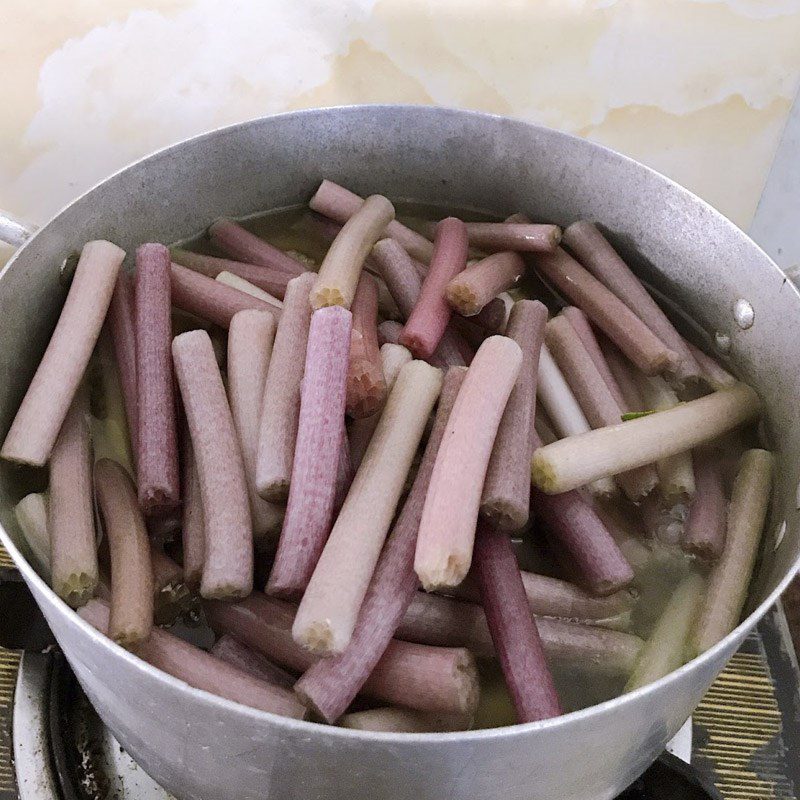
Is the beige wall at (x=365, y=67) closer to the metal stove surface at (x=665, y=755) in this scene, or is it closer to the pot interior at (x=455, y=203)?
the pot interior at (x=455, y=203)

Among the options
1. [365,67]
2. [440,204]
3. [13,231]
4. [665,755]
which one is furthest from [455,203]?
[665,755]

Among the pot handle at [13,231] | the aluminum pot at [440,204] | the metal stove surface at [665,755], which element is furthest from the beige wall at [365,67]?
the metal stove surface at [665,755]

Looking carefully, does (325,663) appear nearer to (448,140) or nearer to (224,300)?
(224,300)

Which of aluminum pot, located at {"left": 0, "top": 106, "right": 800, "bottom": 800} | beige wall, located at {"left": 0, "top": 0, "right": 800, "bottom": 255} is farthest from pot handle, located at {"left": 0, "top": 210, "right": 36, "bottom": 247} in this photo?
beige wall, located at {"left": 0, "top": 0, "right": 800, "bottom": 255}

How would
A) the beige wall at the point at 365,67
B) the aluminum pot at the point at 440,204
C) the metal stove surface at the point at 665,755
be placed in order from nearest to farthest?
the aluminum pot at the point at 440,204
the metal stove surface at the point at 665,755
the beige wall at the point at 365,67

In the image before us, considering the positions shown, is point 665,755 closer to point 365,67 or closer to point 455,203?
point 455,203

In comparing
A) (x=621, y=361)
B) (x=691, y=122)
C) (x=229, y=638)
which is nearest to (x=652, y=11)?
(x=691, y=122)

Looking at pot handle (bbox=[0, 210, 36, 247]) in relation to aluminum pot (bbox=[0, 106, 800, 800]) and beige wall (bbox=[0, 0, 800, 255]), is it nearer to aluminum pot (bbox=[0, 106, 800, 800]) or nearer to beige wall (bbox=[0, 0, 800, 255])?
aluminum pot (bbox=[0, 106, 800, 800])
